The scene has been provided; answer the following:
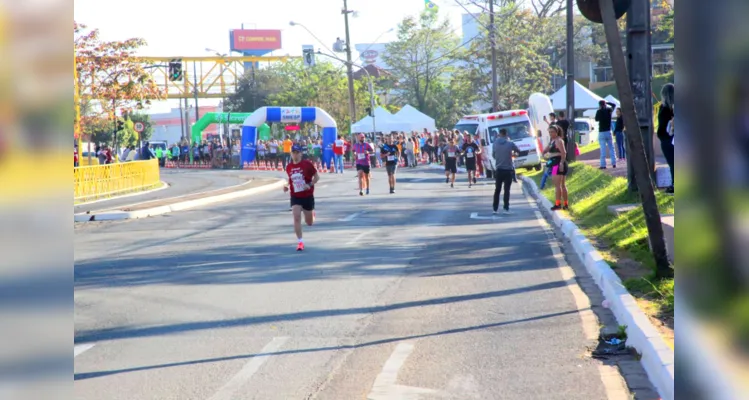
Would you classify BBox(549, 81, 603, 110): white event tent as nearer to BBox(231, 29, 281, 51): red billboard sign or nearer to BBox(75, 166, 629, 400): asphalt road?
BBox(75, 166, 629, 400): asphalt road

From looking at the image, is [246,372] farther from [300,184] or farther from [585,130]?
[585,130]

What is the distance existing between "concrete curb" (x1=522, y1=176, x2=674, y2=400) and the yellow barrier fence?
1852cm

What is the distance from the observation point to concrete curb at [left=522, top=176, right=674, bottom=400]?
19.6ft

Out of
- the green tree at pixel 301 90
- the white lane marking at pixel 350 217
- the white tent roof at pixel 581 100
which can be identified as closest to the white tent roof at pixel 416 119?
the white tent roof at pixel 581 100

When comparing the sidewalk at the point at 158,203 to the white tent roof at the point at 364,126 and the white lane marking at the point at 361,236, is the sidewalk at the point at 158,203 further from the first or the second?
the white tent roof at the point at 364,126

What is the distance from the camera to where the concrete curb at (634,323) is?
19.6 feet

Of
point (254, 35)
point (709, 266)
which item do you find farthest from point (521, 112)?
point (254, 35)

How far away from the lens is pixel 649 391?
6.04m

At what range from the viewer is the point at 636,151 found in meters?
10.1

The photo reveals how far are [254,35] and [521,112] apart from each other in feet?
296

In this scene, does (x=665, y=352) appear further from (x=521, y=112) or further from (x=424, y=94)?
(x=424, y=94)

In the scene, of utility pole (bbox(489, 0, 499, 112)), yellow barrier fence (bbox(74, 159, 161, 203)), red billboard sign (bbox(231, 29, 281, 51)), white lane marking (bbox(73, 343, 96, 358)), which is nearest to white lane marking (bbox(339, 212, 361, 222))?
yellow barrier fence (bbox(74, 159, 161, 203))

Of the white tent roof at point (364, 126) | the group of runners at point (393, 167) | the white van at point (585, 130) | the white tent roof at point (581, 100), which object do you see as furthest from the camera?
the white tent roof at point (364, 126)

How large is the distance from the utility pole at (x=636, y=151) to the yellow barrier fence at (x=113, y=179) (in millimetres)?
19708
